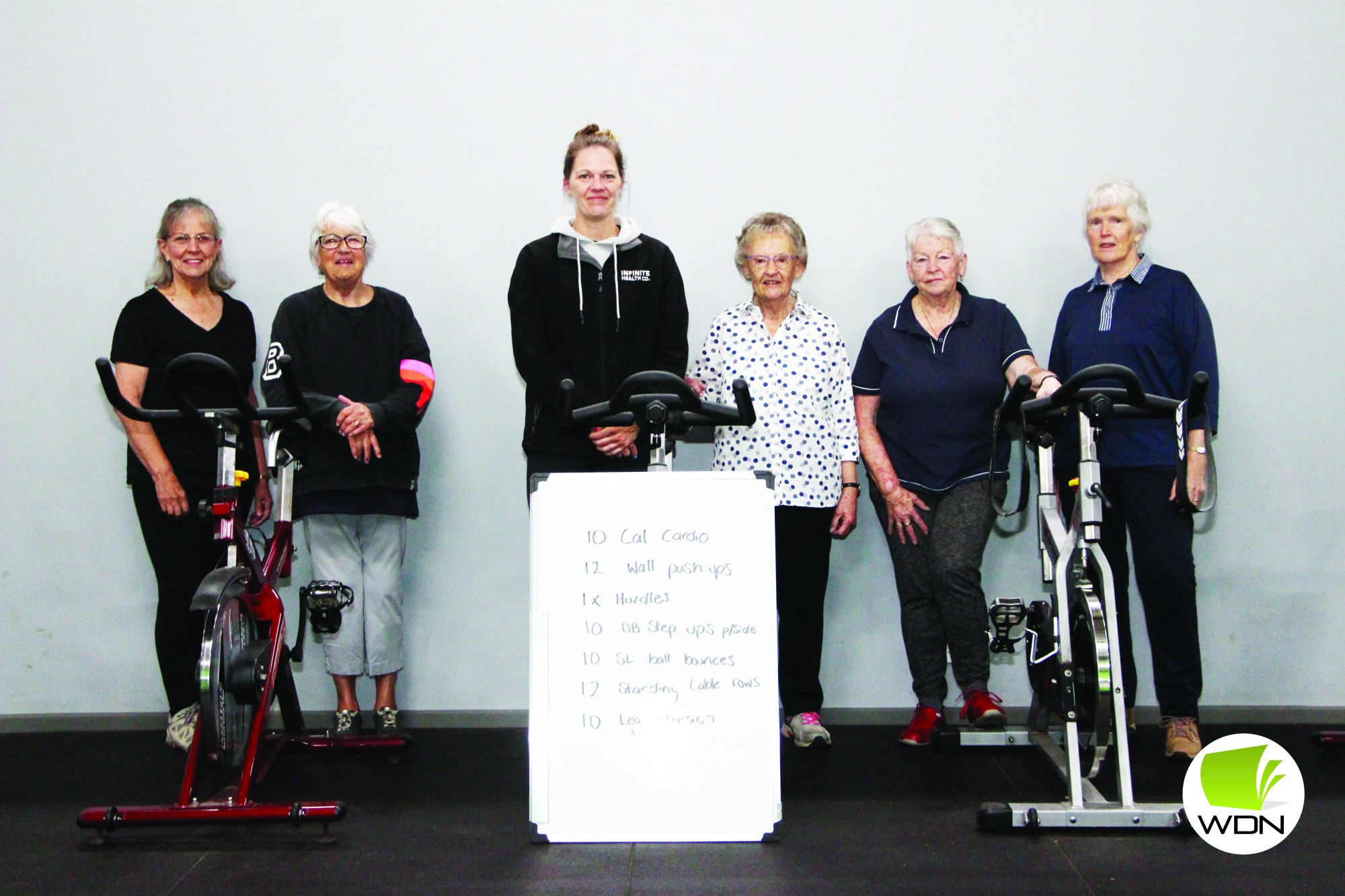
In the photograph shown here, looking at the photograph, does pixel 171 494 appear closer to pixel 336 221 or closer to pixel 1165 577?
pixel 336 221

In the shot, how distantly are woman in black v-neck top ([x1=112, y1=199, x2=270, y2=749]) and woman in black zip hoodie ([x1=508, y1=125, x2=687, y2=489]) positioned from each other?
92cm

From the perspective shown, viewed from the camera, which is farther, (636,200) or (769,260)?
(636,200)

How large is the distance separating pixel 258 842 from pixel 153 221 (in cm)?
227

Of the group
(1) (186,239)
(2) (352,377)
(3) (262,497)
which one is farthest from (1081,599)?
(1) (186,239)

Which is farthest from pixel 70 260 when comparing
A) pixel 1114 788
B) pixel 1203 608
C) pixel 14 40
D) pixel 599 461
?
pixel 1203 608

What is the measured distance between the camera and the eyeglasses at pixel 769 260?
3119 mm

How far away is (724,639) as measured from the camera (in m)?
2.37

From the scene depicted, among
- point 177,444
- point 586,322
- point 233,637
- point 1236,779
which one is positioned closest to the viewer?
point 1236,779

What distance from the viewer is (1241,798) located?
2.45 meters

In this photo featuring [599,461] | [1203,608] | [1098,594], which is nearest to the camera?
[1098,594]

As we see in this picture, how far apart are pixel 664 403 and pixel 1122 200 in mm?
1677

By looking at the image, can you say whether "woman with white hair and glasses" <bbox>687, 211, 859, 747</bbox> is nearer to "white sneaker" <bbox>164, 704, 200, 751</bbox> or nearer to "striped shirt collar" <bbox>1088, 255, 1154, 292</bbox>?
"striped shirt collar" <bbox>1088, 255, 1154, 292</bbox>

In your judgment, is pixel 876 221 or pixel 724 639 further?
pixel 876 221

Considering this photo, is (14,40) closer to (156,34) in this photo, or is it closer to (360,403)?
(156,34)
